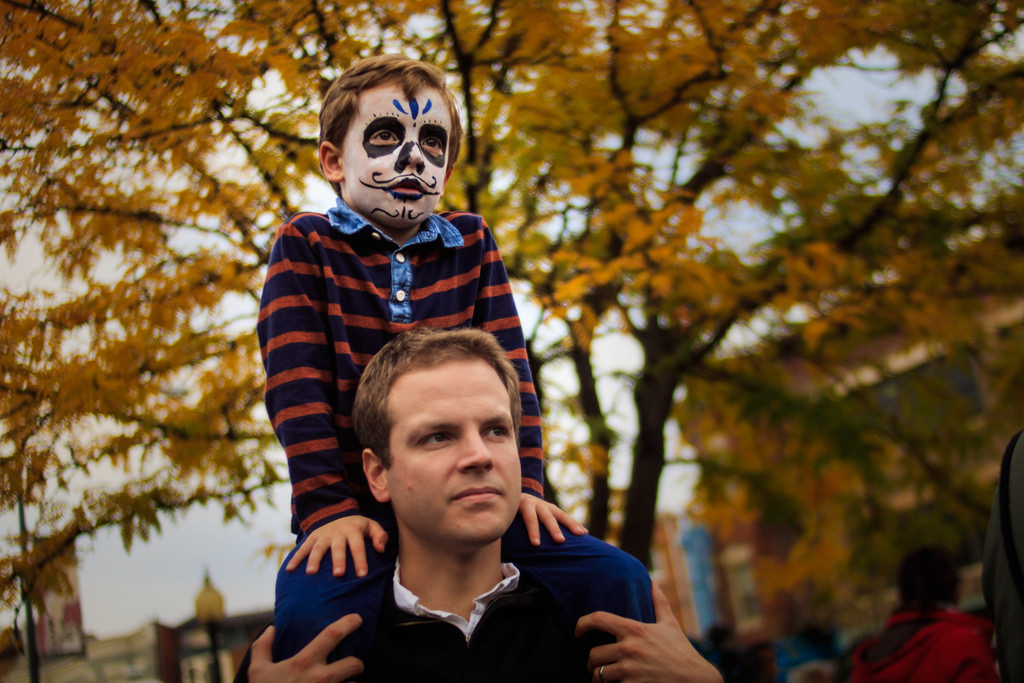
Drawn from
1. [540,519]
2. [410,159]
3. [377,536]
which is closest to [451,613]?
[377,536]

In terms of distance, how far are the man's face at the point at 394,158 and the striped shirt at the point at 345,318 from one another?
0.06 m

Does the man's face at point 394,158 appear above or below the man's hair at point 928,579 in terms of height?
above

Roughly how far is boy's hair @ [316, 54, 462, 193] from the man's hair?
10.1ft

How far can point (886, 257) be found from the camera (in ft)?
20.9

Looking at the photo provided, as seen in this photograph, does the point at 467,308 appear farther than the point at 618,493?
No

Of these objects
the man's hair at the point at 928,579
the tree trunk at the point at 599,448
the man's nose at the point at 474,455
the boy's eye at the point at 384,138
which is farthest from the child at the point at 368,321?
the tree trunk at the point at 599,448

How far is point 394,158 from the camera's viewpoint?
2.36 meters

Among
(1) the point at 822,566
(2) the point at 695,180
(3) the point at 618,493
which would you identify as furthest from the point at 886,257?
(1) the point at 822,566

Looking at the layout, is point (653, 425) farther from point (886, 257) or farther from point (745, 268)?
point (886, 257)

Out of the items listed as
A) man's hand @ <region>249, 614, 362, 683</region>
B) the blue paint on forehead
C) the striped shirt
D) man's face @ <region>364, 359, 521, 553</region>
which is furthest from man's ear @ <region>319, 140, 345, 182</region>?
man's hand @ <region>249, 614, 362, 683</region>

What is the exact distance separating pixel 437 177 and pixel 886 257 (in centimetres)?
501

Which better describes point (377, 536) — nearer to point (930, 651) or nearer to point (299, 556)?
point (299, 556)

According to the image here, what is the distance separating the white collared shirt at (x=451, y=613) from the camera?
1.99 meters

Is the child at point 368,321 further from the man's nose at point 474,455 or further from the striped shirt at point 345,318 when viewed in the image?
the man's nose at point 474,455
